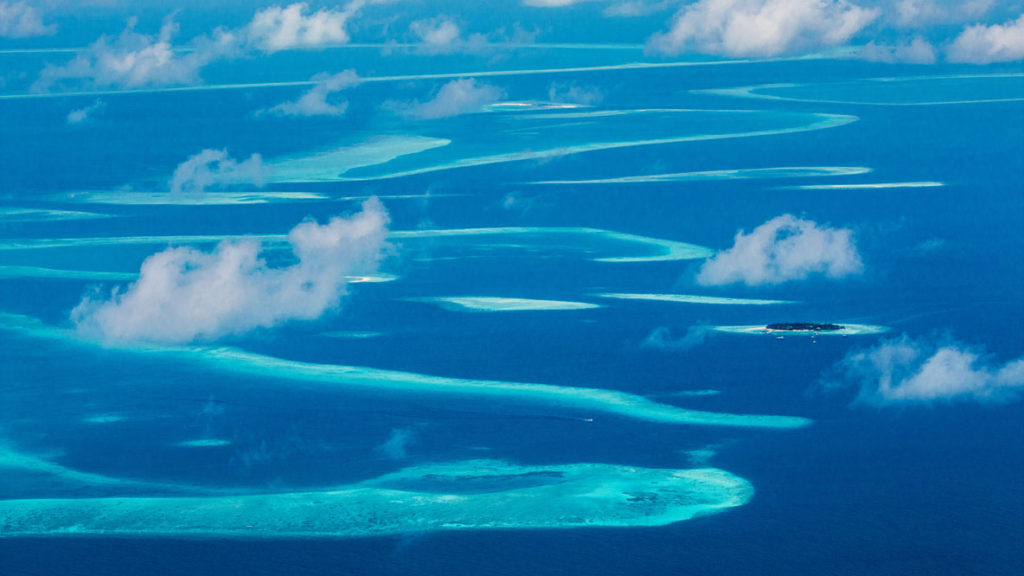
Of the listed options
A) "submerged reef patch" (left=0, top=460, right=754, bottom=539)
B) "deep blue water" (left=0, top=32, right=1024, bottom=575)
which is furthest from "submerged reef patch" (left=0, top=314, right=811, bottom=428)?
"submerged reef patch" (left=0, top=460, right=754, bottom=539)

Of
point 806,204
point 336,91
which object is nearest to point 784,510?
point 806,204

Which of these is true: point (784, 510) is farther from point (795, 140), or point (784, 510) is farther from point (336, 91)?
point (336, 91)

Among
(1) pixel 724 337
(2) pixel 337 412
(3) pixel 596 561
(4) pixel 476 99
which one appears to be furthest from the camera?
(4) pixel 476 99

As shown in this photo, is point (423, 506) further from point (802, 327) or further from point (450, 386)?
point (802, 327)

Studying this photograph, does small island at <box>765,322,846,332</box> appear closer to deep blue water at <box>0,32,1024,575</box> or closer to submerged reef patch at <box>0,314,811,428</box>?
deep blue water at <box>0,32,1024,575</box>

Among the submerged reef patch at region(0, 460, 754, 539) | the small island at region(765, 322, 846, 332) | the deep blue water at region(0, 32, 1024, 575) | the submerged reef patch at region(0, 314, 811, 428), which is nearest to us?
the deep blue water at region(0, 32, 1024, 575)

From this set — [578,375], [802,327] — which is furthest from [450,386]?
[802,327]
